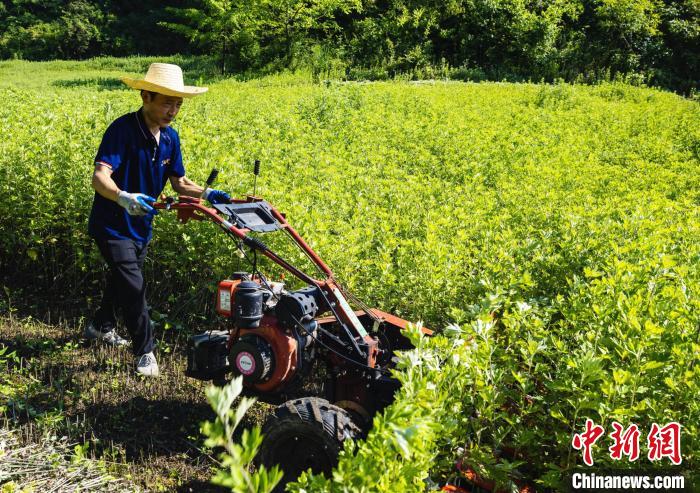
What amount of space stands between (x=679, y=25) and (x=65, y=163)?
29171mm

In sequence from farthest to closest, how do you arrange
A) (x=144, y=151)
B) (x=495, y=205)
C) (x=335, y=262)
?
(x=495, y=205), (x=335, y=262), (x=144, y=151)

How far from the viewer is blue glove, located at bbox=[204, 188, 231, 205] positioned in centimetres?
377

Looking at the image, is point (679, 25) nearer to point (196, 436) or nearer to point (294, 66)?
point (294, 66)

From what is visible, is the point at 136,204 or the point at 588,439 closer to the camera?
the point at 588,439

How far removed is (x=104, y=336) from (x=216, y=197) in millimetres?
1653

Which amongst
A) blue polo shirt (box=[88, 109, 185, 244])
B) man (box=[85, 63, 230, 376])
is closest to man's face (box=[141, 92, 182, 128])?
man (box=[85, 63, 230, 376])

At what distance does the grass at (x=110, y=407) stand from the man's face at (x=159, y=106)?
5.66 ft

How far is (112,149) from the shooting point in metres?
3.99

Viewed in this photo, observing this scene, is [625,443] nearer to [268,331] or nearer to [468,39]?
[268,331]

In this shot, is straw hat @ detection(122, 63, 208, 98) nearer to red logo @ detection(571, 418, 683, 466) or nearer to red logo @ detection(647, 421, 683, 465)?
red logo @ detection(571, 418, 683, 466)

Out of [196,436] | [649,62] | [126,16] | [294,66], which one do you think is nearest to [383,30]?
[294,66]

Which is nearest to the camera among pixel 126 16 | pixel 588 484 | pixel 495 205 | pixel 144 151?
pixel 588 484

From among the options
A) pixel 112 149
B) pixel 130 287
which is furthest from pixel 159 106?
pixel 130 287

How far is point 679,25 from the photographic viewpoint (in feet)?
90.6
